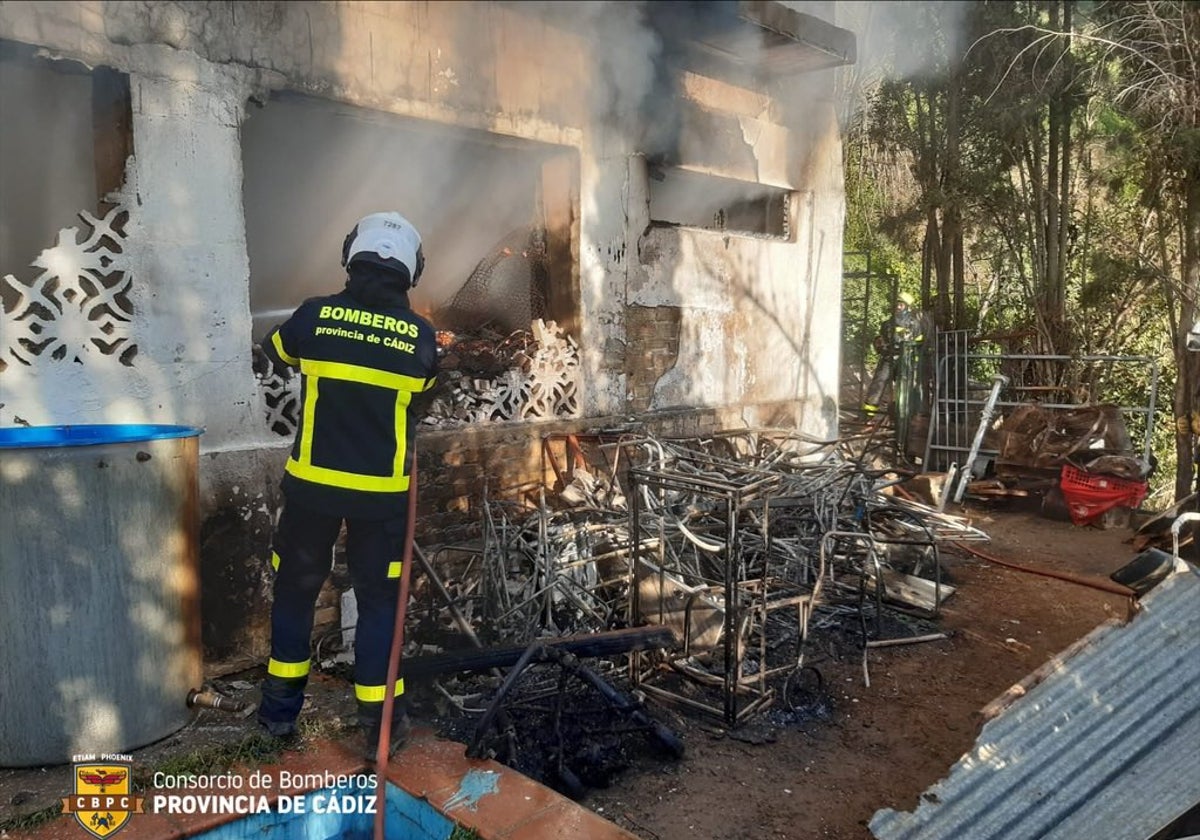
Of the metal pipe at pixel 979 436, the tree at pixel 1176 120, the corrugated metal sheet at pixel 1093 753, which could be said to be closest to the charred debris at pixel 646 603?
the corrugated metal sheet at pixel 1093 753

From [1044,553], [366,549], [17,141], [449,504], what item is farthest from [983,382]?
[17,141]

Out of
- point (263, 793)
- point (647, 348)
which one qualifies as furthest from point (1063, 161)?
point (263, 793)

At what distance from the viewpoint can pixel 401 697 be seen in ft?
11.3

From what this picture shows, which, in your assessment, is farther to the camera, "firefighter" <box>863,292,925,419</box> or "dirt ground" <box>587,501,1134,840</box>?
"firefighter" <box>863,292,925,419</box>

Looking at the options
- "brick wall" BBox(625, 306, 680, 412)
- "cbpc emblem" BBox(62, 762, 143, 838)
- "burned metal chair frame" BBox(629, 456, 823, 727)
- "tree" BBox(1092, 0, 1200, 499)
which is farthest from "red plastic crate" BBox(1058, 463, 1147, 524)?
"cbpc emblem" BBox(62, 762, 143, 838)

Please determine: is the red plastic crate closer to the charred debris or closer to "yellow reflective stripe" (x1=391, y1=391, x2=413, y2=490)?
the charred debris

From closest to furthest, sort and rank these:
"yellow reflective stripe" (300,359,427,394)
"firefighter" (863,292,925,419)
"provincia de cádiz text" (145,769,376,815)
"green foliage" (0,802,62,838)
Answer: "green foliage" (0,802,62,838)
"provincia de cádiz text" (145,769,376,815)
"yellow reflective stripe" (300,359,427,394)
"firefighter" (863,292,925,419)

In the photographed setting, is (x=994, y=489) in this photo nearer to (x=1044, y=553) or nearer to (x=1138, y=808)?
(x=1044, y=553)

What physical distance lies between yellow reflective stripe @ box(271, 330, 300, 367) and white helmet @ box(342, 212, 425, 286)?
419mm

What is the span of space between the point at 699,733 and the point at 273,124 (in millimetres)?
5390

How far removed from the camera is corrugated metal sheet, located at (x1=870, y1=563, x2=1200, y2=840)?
304 cm

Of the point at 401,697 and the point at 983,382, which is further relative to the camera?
the point at 983,382

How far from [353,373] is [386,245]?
0.54 meters

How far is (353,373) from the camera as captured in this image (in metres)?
3.21
